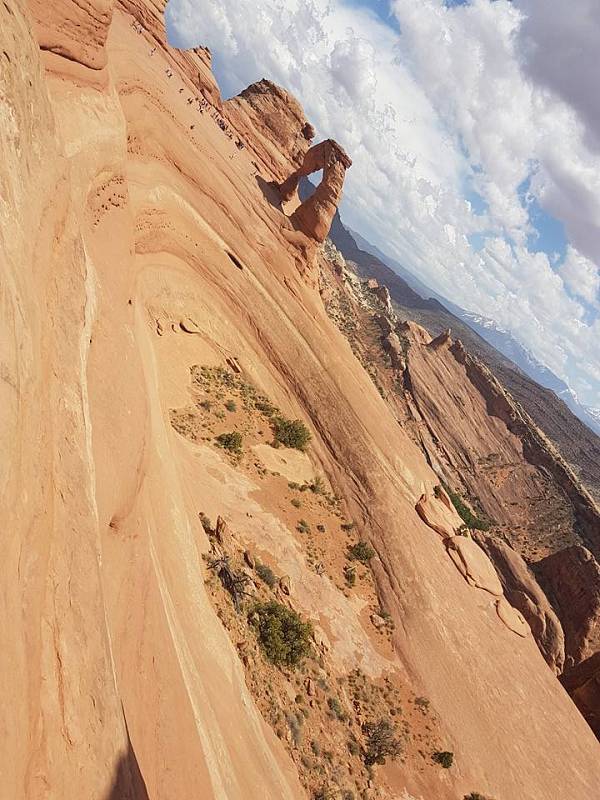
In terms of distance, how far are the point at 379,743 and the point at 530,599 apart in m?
25.7

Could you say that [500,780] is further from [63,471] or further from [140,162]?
[140,162]

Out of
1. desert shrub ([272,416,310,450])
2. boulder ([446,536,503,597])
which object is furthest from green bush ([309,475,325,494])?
boulder ([446,536,503,597])

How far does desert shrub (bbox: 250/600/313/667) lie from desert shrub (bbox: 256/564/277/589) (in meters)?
0.86

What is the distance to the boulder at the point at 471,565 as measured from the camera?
3212 centimetres

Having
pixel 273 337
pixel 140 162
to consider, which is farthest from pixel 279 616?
pixel 140 162

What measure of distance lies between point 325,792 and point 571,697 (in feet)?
78.2

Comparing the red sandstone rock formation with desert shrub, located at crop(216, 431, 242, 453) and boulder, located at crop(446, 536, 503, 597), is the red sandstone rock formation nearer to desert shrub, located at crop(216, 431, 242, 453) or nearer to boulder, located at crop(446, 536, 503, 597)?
boulder, located at crop(446, 536, 503, 597)

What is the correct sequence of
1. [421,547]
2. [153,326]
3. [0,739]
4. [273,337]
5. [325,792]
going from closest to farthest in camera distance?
[0,739]
[325,792]
[153,326]
[421,547]
[273,337]

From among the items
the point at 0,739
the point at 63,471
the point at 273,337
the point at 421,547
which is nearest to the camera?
the point at 0,739

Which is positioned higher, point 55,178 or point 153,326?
point 55,178

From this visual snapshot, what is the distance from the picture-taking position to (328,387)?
35312mm

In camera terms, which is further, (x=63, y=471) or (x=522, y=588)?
(x=522, y=588)

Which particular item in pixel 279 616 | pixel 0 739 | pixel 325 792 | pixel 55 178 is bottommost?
pixel 325 792

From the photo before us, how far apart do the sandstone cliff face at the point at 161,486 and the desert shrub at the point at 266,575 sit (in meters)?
1.49
